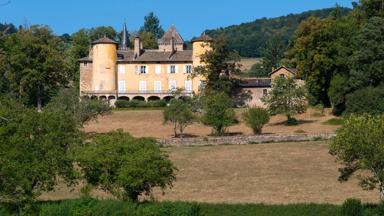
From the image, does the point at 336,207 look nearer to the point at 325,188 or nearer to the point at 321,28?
the point at 325,188

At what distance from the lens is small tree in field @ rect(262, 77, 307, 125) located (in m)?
57.8

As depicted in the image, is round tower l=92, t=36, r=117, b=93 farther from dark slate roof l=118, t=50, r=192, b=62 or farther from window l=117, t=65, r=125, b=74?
dark slate roof l=118, t=50, r=192, b=62

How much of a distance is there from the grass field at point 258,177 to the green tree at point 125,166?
2399 millimetres

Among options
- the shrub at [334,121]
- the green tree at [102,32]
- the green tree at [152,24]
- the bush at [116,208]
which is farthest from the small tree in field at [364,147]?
the green tree at [152,24]

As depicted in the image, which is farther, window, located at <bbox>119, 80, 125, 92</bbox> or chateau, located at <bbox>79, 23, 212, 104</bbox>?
window, located at <bbox>119, 80, 125, 92</bbox>

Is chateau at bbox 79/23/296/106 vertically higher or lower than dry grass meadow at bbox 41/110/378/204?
higher

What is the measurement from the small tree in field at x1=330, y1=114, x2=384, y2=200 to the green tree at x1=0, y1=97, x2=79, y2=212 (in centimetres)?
1075

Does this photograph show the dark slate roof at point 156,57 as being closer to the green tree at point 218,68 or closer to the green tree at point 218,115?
the green tree at point 218,68

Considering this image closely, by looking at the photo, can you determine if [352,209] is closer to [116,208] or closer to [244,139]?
[116,208]

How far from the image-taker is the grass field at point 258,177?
31.9 m

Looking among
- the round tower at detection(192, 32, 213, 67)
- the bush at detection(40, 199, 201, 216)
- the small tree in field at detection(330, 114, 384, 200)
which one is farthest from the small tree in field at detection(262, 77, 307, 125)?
the bush at detection(40, 199, 201, 216)

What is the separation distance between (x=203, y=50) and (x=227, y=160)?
31.3 metres

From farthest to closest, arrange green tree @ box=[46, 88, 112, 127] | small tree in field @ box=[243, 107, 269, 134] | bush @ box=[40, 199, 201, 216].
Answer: green tree @ box=[46, 88, 112, 127] → small tree in field @ box=[243, 107, 269, 134] → bush @ box=[40, 199, 201, 216]

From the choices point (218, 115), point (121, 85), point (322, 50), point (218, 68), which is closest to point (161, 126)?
point (218, 115)
